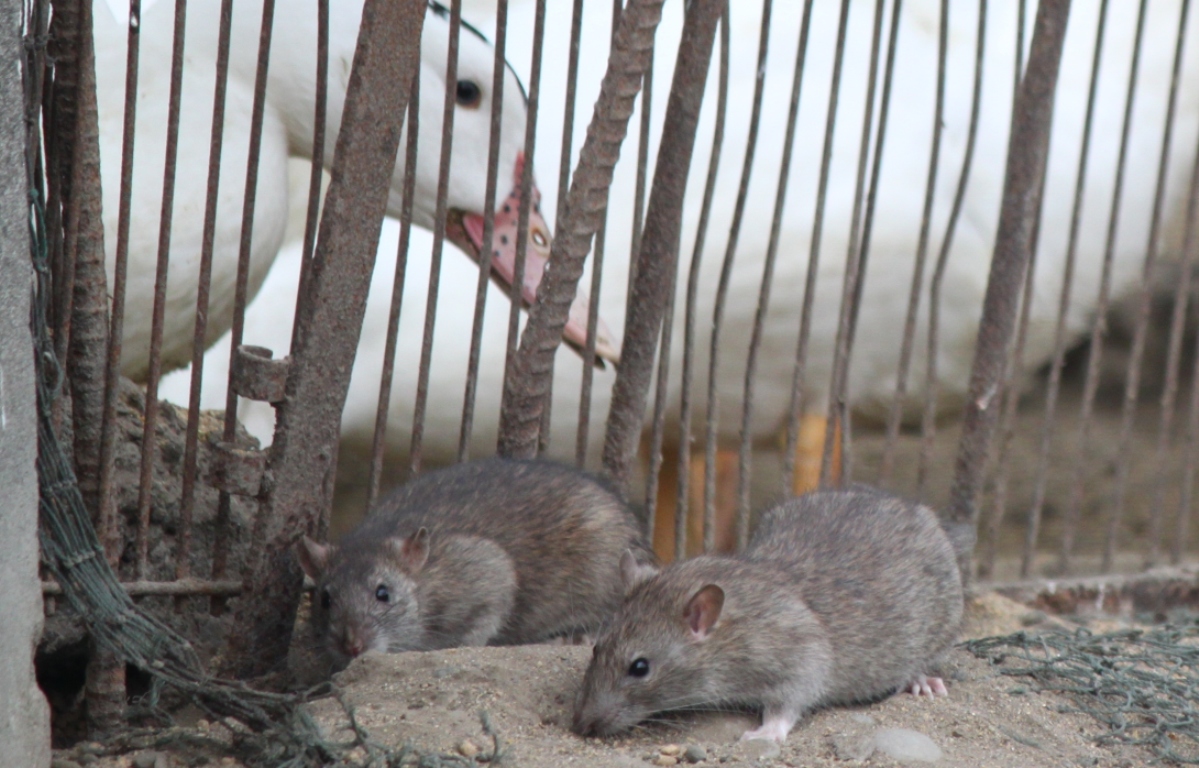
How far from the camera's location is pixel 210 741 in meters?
3.03

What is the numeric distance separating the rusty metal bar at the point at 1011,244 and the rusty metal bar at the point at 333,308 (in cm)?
205

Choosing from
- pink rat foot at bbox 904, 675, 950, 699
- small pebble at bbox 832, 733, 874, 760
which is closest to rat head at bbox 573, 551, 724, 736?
small pebble at bbox 832, 733, 874, 760

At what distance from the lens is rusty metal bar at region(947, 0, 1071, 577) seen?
4.53m

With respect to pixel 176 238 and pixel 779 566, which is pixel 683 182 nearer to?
pixel 779 566

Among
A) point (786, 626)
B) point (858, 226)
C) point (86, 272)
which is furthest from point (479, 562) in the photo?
point (858, 226)

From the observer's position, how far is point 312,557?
135 inches

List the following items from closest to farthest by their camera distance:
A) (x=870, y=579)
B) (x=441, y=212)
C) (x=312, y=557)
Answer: (x=312, y=557) < (x=870, y=579) < (x=441, y=212)

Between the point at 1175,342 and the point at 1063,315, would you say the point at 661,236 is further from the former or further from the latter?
the point at 1175,342

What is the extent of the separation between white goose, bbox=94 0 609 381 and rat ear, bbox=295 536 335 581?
3.76 feet

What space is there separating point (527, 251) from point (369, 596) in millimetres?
1489

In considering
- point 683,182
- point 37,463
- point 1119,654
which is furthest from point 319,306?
point 1119,654

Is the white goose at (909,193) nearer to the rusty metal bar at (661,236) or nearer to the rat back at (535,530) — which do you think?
the rusty metal bar at (661,236)

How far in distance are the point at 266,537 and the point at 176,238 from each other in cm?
125

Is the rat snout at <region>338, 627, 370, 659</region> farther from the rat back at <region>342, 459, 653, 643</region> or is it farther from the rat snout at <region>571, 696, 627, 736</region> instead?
the rat snout at <region>571, 696, 627, 736</region>
